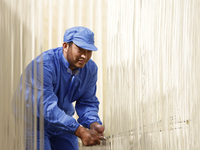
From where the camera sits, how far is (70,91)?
1.34 metres

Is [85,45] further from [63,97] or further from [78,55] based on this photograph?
[63,97]

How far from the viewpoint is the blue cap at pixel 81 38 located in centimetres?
123

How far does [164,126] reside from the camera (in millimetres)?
1081

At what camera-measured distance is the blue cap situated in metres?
1.23

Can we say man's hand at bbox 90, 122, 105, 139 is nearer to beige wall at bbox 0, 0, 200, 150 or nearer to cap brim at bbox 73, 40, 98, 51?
beige wall at bbox 0, 0, 200, 150

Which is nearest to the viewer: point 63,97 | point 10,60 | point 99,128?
point 10,60

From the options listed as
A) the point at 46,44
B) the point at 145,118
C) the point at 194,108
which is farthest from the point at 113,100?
the point at 46,44

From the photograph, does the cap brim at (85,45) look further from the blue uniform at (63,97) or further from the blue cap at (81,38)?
the blue uniform at (63,97)

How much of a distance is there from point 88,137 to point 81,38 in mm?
437

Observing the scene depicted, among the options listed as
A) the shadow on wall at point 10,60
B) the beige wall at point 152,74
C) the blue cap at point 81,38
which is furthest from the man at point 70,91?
the shadow on wall at point 10,60

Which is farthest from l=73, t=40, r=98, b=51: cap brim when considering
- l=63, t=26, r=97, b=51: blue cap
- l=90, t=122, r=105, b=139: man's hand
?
l=90, t=122, r=105, b=139: man's hand

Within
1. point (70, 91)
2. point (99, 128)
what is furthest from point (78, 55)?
point (99, 128)

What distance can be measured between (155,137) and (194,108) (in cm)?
25

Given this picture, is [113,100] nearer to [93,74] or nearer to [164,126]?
[164,126]
